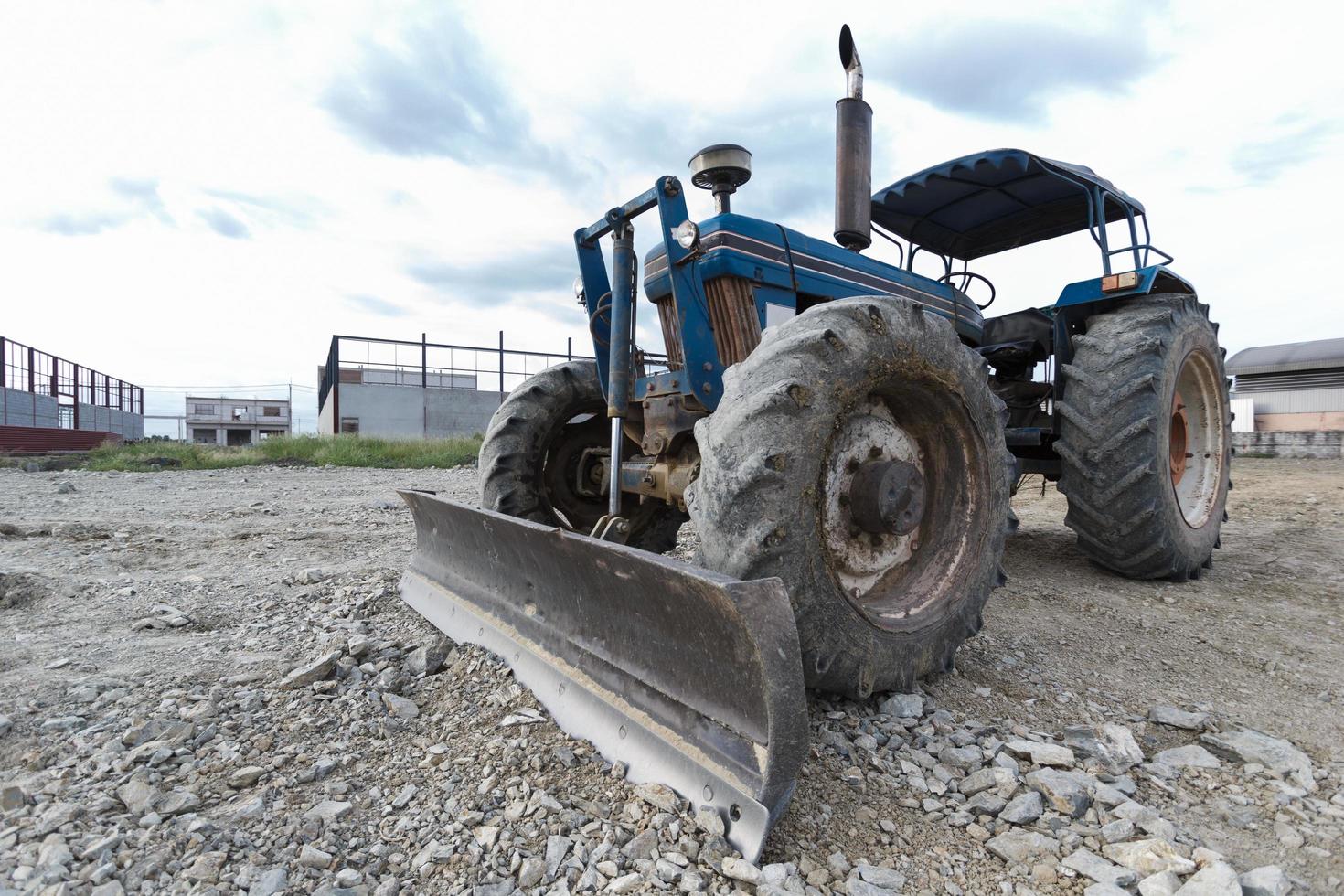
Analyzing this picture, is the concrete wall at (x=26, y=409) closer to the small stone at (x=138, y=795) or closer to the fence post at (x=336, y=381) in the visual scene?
the fence post at (x=336, y=381)

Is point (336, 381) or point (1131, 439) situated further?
point (336, 381)

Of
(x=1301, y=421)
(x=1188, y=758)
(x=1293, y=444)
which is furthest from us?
(x=1301, y=421)

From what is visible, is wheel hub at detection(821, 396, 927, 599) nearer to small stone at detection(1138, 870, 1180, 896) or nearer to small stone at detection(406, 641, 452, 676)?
small stone at detection(1138, 870, 1180, 896)

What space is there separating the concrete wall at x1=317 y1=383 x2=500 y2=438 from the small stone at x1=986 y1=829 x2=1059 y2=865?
19.9 meters

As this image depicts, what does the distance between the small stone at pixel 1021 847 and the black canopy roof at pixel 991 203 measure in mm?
3903

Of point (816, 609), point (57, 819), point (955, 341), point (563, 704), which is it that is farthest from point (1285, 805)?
point (57, 819)

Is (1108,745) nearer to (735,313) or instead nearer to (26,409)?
(735,313)

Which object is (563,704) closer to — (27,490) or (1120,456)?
(1120,456)

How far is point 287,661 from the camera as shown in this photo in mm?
2449

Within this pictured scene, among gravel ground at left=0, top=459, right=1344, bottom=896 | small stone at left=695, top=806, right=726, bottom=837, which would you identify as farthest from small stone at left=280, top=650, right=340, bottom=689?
small stone at left=695, top=806, right=726, bottom=837

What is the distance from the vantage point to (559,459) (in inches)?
152

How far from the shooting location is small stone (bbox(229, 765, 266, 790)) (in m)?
1.73

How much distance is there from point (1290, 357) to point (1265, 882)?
26061 millimetres

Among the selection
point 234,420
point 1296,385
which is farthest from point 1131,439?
point 234,420
